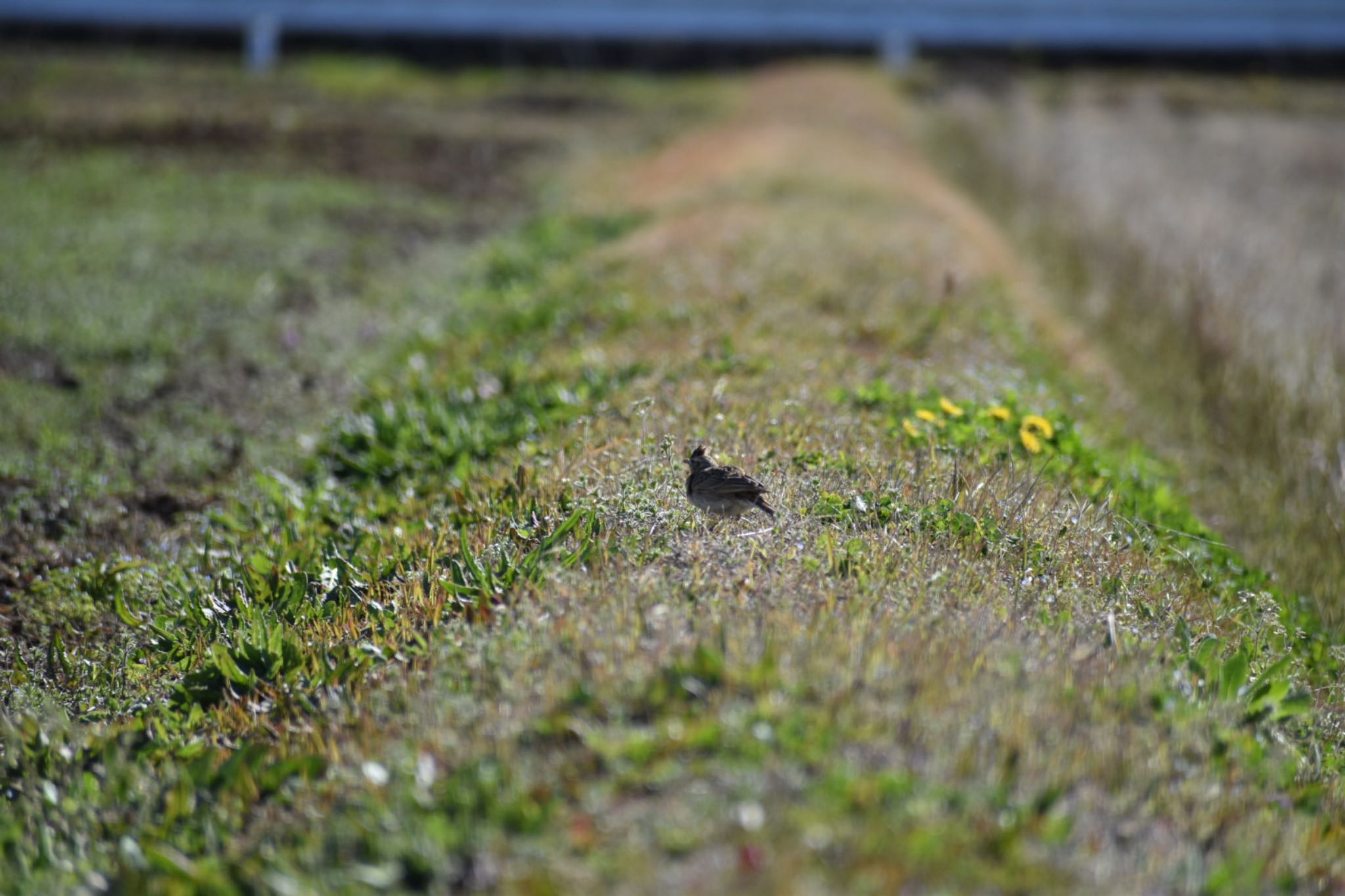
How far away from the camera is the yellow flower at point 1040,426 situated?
4.10m

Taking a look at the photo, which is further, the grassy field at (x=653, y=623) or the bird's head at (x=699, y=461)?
the bird's head at (x=699, y=461)

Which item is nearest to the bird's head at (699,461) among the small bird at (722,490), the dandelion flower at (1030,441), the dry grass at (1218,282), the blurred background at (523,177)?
the small bird at (722,490)

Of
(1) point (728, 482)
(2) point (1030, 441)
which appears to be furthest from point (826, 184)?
(1) point (728, 482)

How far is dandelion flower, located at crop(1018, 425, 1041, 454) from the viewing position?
3990 millimetres

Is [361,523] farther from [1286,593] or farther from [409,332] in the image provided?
[1286,593]

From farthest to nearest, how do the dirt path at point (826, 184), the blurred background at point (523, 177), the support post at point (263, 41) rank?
the support post at point (263, 41), the dirt path at point (826, 184), the blurred background at point (523, 177)

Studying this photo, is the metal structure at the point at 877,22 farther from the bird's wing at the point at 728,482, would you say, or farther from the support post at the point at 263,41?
the bird's wing at the point at 728,482

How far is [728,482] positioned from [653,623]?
0.62m

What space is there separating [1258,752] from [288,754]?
89.2 inches

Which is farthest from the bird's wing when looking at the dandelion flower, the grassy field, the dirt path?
the dirt path

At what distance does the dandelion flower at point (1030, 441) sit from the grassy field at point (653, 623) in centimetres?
2

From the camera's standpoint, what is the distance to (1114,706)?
246 cm

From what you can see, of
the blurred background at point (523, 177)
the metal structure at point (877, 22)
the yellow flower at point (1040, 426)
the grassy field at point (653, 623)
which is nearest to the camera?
the grassy field at point (653, 623)

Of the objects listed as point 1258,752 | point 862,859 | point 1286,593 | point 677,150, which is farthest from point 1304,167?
point 862,859
